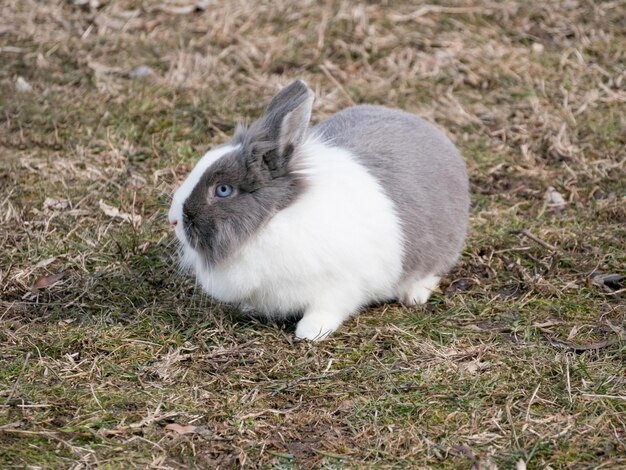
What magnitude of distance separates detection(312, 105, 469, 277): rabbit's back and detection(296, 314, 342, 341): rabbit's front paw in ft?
1.86

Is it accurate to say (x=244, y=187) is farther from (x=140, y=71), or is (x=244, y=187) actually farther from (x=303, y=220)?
(x=140, y=71)

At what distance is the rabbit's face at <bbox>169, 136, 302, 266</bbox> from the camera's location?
4660 millimetres

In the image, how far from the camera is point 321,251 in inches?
185

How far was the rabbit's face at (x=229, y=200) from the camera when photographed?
4660 mm

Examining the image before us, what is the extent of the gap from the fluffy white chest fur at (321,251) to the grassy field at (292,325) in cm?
21

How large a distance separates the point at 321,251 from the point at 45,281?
66.7 inches

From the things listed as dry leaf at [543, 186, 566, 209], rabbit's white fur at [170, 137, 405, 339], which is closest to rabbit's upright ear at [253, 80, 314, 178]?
rabbit's white fur at [170, 137, 405, 339]

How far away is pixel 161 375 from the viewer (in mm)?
4465

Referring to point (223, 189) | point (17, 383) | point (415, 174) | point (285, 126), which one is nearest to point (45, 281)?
point (17, 383)

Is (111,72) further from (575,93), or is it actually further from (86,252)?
(575,93)

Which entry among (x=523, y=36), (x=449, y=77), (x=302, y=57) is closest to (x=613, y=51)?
(x=523, y=36)

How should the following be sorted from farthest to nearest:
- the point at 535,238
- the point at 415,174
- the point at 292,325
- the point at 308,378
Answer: the point at 535,238
the point at 415,174
the point at 292,325
the point at 308,378

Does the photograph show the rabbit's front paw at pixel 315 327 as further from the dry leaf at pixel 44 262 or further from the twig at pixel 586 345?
the dry leaf at pixel 44 262

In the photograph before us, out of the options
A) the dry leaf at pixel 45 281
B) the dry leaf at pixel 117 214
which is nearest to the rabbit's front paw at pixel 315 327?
the dry leaf at pixel 45 281
